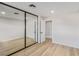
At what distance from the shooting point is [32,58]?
2.84ft

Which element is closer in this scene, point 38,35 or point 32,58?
point 32,58

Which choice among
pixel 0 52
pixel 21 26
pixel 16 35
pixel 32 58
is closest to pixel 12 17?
pixel 21 26

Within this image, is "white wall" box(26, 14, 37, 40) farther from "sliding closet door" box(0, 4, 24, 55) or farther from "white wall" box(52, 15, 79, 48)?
"white wall" box(52, 15, 79, 48)

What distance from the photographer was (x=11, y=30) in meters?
4.26

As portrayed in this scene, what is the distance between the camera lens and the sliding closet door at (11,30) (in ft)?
12.7

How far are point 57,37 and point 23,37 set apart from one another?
109 inches

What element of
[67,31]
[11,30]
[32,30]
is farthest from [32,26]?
[67,31]

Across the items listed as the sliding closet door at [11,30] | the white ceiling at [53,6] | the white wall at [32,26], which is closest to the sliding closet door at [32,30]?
the white wall at [32,26]

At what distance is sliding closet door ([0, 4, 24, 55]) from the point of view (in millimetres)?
3871

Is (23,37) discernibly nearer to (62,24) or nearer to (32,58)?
(62,24)

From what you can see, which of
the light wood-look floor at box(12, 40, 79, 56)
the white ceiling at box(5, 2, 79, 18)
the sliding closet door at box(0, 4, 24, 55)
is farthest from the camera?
the sliding closet door at box(0, 4, 24, 55)

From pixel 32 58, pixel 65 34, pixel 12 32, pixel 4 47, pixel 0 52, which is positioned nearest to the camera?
pixel 32 58

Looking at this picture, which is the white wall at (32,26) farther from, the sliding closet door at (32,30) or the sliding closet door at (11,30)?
the sliding closet door at (11,30)

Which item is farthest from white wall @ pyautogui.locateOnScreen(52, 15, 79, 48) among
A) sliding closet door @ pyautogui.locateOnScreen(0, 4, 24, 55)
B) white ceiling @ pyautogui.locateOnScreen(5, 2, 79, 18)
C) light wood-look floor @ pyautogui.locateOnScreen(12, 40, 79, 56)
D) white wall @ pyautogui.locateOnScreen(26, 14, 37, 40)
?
sliding closet door @ pyautogui.locateOnScreen(0, 4, 24, 55)
